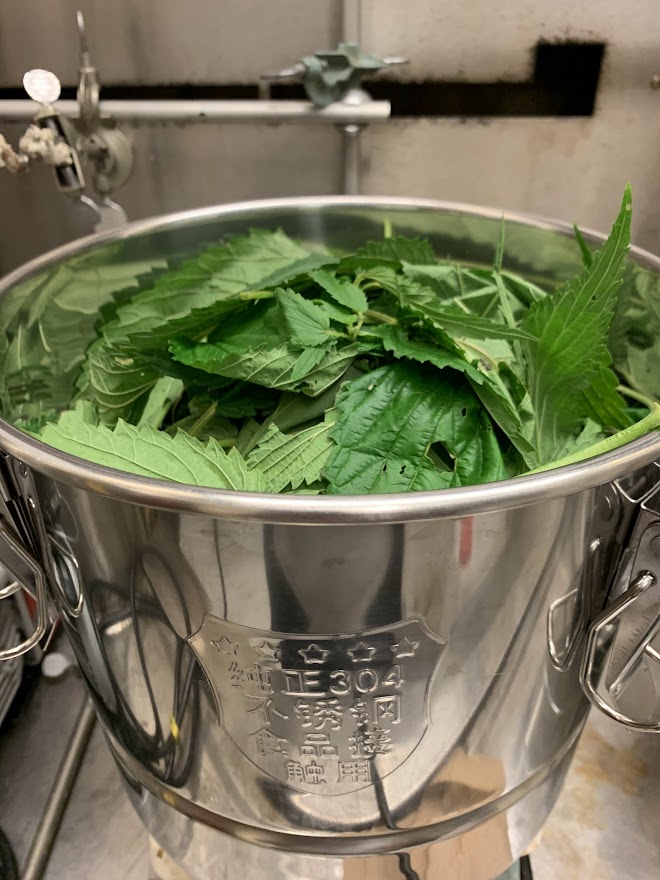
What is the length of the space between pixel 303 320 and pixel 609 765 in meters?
0.44

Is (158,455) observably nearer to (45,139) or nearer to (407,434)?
(407,434)

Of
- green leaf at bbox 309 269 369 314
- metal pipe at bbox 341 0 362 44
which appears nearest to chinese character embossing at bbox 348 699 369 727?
green leaf at bbox 309 269 369 314

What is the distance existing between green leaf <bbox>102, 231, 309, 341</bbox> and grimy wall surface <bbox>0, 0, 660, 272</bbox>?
0.67 feet

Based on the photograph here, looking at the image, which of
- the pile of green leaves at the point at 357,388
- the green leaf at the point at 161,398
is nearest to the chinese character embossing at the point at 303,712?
the pile of green leaves at the point at 357,388

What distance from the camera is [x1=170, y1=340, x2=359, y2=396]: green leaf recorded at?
0.38m

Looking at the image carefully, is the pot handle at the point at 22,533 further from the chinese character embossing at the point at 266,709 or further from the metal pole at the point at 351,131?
the metal pole at the point at 351,131

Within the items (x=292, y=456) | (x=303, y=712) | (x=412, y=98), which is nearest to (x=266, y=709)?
(x=303, y=712)

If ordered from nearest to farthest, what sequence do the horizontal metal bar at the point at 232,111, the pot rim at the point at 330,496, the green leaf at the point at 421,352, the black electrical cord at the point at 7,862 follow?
the pot rim at the point at 330,496 < the green leaf at the point at 421,352 < the black electrical cord at the point at 7,862 < the horizontal metal bar at the point at 232,111

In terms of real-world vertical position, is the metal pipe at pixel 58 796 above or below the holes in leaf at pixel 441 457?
below

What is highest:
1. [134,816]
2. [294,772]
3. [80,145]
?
[80,145]

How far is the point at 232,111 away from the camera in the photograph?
1.95 ft

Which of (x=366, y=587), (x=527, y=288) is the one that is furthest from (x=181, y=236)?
(x=366, y=587)

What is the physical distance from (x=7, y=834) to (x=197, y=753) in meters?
0.26

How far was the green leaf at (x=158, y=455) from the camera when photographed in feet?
1.12
